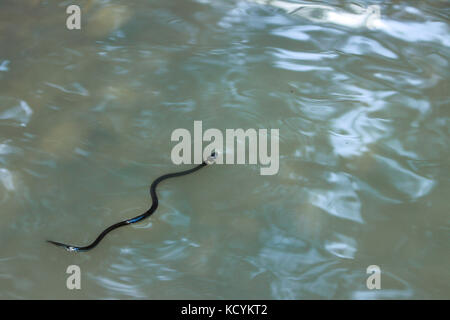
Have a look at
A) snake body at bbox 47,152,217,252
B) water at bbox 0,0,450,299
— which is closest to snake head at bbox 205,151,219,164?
snake body at bbox 47,152,217,252

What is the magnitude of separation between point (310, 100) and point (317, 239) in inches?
44.6

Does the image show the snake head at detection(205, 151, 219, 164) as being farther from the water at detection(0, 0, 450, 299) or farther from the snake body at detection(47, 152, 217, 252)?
the water at detection(0, 0, 450, 299)

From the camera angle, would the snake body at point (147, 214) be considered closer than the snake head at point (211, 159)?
Yes

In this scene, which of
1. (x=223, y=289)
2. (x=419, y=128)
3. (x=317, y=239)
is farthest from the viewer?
(x=419, y=128)

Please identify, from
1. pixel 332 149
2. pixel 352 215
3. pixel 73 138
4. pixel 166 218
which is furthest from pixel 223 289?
pixel 73 138

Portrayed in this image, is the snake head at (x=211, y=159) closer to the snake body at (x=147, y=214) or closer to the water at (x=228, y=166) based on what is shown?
the snake body at (x=147, y=214)

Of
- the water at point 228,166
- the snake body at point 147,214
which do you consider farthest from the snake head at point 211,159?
the water at point 228,166

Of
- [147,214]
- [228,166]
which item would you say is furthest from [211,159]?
[147,214]

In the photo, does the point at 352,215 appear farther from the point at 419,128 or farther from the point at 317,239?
the point at 419,128

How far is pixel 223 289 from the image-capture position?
97.9 inches

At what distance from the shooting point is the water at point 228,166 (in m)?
2.55

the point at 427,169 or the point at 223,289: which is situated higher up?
the point at 427,169

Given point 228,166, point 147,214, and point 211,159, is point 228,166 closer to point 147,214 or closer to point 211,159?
point 211,159

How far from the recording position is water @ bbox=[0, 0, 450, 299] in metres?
2.55
